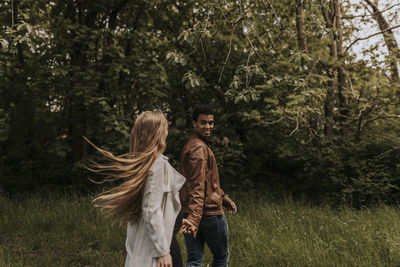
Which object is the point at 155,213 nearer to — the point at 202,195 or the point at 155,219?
the point at 155,219

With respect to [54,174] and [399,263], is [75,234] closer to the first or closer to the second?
[54,174]

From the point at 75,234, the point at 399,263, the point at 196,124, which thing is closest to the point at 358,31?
the point at 399,263

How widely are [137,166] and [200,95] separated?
6.74 metres

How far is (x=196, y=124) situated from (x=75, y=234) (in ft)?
12.1

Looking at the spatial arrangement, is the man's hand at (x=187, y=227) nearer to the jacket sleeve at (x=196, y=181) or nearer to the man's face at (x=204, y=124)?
the jacket sleeve at (x=196, y=181)

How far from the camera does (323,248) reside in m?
4.61

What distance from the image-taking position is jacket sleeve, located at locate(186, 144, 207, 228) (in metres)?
2.81

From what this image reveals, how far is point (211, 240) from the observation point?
10.1 feet

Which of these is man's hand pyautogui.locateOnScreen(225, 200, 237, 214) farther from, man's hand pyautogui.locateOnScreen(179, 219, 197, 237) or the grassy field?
the grassy field

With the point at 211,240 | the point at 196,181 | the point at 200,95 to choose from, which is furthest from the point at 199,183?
the point at 200,95

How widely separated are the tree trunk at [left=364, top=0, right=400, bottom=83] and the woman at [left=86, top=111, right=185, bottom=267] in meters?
6.75

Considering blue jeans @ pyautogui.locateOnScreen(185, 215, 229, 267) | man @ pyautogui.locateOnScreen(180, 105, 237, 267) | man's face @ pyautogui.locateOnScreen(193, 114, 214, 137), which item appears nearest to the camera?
man @ pyautogui.locateOnScreen(180, 105, 237, 267)

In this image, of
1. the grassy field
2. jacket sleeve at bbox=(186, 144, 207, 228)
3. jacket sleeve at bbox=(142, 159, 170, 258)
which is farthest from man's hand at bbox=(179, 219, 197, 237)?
the grassy field

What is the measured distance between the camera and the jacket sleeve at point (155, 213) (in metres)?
→ 2.32
